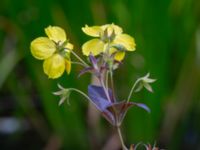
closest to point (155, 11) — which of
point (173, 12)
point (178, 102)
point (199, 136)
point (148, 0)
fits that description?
point (148, 0)

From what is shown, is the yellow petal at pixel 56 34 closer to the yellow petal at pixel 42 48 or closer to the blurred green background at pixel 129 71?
the yellow petal at pixel 42 48

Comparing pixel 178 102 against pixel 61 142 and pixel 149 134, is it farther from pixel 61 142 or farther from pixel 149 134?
pixel 61 142

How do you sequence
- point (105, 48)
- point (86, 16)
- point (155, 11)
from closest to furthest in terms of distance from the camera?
point (105, 48) → point (155, 11) → point (86, 16)

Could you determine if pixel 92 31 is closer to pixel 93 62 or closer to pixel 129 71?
pixel 93 62

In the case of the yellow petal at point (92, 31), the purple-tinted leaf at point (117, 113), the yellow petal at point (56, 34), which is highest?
the yellow petal at point (56, 34)

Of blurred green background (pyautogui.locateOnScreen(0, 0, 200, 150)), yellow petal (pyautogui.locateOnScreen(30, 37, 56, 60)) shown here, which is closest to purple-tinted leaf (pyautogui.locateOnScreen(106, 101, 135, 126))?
yellow petal (pyautogui.locateOnScreen(30, 37, 56, 60))

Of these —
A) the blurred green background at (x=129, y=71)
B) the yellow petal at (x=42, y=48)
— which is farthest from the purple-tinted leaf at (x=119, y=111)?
the blurred green background at (x=129, y=71)

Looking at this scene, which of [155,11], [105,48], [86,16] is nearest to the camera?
[105,48]

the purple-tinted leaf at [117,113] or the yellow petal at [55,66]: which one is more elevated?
the yellow petal at [55,66]
